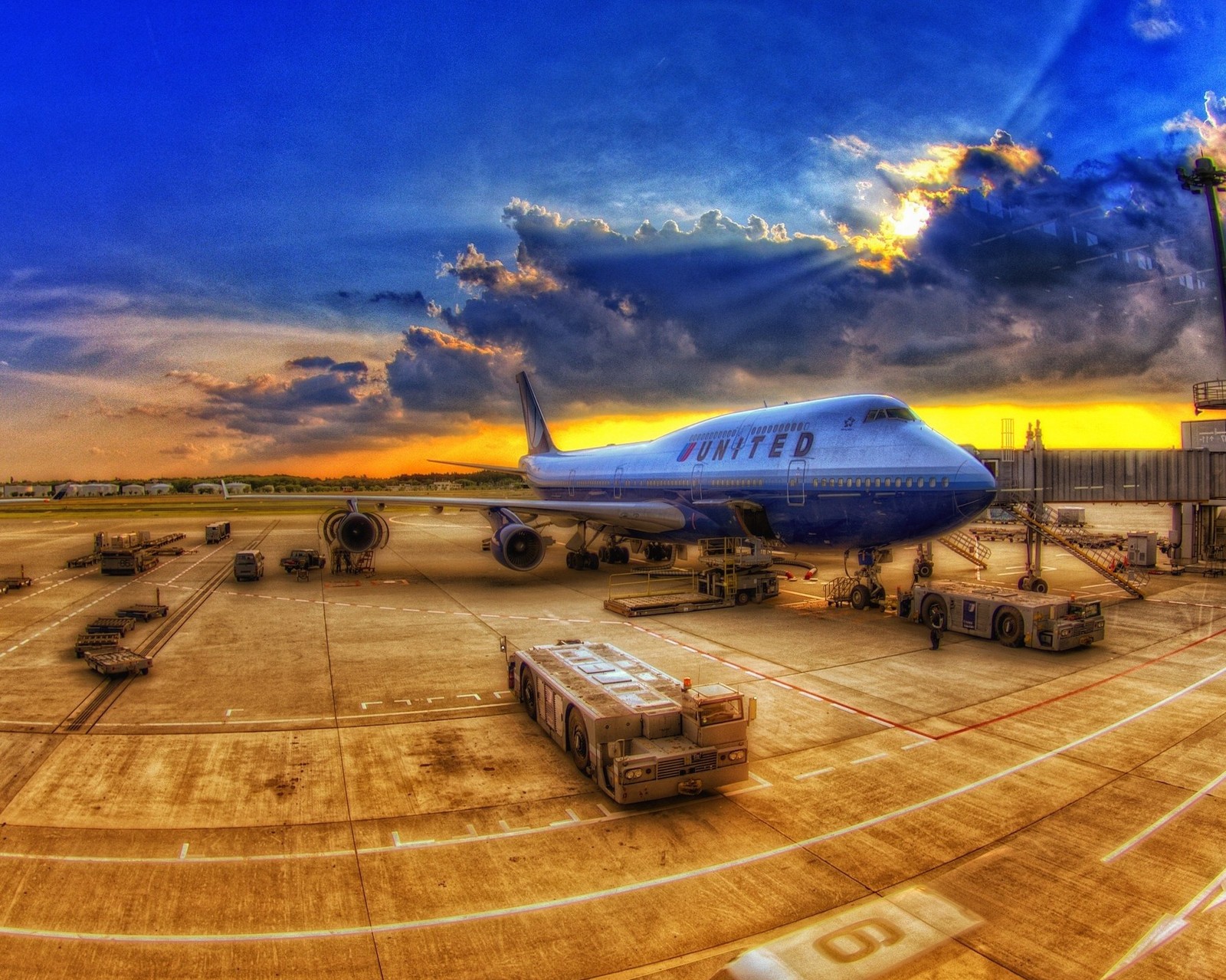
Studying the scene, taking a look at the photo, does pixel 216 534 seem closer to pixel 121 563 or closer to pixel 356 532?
pixel 121 563

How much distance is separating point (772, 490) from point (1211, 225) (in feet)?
81.6

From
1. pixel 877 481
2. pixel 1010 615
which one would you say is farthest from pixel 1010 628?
pixel 877 481

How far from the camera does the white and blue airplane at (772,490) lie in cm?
1858

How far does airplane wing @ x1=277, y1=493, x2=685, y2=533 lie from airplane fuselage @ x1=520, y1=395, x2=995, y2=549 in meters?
0.43

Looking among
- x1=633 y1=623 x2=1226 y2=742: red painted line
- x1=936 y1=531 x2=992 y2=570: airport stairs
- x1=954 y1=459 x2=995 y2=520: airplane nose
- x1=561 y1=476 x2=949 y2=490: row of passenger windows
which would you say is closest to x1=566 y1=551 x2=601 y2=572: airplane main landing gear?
x1=561 y1=476 x2=949 y2=490: row of passenger windows

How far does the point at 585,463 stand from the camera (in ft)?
118

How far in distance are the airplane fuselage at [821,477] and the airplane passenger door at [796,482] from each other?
0.08 feet

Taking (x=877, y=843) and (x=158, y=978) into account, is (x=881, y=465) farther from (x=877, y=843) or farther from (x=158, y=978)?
(x=158, y=978)

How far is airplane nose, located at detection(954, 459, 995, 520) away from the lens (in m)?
17.8

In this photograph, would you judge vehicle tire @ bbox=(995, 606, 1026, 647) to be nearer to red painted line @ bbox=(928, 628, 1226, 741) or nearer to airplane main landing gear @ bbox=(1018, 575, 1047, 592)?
red painted line @ bbox=(928, 628, 1226, 741)

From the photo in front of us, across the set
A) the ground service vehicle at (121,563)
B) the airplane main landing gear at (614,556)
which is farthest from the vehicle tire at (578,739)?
the ground service vehicle at (121,563)

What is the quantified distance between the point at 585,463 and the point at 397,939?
96.9 ft

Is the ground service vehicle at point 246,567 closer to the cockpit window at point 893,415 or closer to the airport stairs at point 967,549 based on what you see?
the cockpit window at point 893,415

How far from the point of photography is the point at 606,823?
29.8ft
